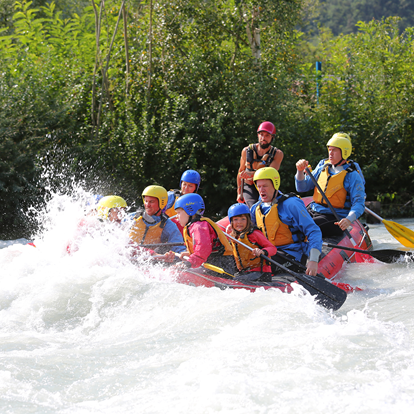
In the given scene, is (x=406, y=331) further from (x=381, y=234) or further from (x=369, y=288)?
(x=381, y=234)

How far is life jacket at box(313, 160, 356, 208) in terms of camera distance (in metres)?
6.08

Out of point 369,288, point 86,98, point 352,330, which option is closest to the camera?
point 352,330

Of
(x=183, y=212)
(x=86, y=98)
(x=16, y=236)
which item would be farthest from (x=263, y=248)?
(x=86, y=98)

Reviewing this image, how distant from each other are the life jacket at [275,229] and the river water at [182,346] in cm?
81

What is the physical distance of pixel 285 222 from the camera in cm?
513

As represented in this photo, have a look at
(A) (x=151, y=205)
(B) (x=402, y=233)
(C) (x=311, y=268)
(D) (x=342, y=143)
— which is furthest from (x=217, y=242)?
(B) (x=402, y=233)

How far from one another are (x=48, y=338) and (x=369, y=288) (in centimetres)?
338

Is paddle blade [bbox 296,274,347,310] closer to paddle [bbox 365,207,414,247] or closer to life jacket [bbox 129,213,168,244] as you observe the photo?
life jacket [bbox 129,213,168,244]

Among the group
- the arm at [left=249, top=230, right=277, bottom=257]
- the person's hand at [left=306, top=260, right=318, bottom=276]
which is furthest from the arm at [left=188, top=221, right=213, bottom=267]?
the person's hand at [left=306, top=260, right=318, bottom=276]

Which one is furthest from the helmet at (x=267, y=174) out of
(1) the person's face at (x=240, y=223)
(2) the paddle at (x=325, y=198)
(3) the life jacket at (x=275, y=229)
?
(2) the paddle at (x=325, y=198)

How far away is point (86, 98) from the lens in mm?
11594

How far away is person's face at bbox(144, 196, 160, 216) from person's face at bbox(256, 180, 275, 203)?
4.33ft

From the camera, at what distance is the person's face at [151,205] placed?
580cm

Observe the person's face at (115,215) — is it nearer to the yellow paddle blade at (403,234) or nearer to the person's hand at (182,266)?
the person's hand at (182,266)
